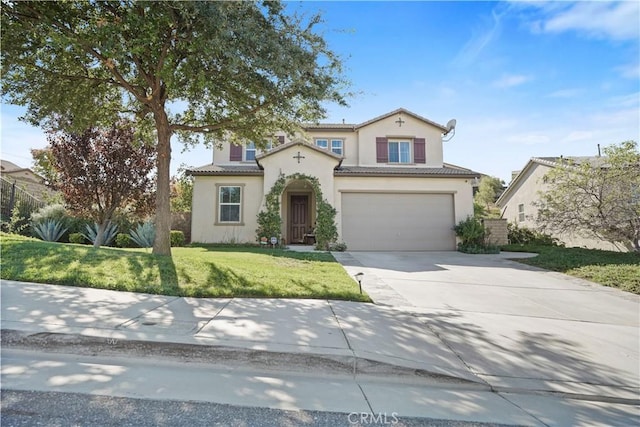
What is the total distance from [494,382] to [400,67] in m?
7.77

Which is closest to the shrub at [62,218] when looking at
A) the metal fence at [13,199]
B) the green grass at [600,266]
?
the metal fence at [13,199]

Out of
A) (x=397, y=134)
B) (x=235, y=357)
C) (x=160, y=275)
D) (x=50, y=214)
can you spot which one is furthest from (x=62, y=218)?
(x=397, y=134)

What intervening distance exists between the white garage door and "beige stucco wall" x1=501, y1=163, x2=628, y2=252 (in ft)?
16.9

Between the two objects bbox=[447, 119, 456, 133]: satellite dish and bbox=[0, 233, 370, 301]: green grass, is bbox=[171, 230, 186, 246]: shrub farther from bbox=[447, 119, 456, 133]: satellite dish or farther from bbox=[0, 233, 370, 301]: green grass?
bbox=[447, 119, 456, 133]: satellite dish

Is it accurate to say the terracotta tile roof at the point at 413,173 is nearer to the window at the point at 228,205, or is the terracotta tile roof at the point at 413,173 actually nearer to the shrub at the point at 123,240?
the window at the point at 228,205

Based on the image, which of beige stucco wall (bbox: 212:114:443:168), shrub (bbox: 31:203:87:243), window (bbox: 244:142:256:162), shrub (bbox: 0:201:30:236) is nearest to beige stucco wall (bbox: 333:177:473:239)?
beige stucco wall (bbox: 212:114:443:168)

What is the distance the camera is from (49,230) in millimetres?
12367

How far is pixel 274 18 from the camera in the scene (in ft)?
24.1

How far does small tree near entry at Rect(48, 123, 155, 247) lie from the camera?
10.8 m

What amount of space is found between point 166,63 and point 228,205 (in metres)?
8.64

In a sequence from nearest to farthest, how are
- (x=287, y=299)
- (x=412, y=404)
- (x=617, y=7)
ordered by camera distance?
1. (x=412, y=404)
2. (x=287, y=299)
3. (x=617, y=7)

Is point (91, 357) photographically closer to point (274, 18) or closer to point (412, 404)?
point (412, 404)

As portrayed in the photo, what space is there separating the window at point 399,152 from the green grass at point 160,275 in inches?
420

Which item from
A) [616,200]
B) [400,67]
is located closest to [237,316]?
[400,67]
